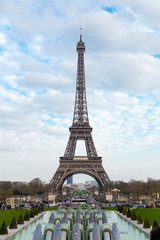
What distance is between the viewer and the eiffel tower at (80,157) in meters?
70.2

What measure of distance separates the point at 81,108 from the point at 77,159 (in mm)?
16175

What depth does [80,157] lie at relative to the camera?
7406cm

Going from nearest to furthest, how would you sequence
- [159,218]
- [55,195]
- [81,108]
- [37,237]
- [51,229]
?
1. [37,237]
2. [51,229]
3. [159,218]
4. [55,195]
5. [81,108]

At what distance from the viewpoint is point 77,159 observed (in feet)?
240

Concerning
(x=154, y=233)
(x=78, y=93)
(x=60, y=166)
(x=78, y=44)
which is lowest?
(x=154, y=233)

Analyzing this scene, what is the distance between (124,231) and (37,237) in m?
12.4

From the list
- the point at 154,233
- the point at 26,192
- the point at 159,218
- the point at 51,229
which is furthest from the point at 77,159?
the point at 154,233

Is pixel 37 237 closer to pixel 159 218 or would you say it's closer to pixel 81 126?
pixel 159 218

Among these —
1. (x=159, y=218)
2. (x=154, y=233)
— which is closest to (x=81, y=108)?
(x=159, y=218)

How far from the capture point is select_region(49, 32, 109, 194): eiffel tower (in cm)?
7019

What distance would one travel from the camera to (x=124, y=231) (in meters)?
23.6

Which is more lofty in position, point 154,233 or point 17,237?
point 154,233

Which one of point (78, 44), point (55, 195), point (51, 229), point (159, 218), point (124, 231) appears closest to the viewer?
point (51, 229)

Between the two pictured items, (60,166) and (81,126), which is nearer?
(60,166)
